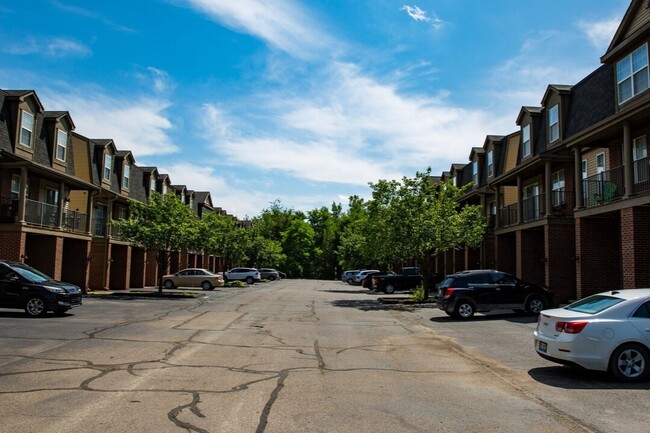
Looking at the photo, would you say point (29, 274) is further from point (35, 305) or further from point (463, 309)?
point (463, 309)

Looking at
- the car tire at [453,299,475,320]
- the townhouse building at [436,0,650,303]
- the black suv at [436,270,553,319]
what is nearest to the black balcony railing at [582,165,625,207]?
the townhouse building at [436,0,650,303]

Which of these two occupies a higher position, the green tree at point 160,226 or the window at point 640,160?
the window at point 640,160

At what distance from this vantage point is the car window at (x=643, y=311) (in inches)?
350

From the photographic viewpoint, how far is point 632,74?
59.7ft

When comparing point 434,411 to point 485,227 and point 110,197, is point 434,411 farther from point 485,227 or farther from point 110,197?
point 110,197

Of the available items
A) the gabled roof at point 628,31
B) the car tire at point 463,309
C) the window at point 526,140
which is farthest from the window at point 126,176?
the gabled roof at point 628,31

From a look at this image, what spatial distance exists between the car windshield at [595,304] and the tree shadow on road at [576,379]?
1.06 m

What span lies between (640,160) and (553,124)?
6955 millimetres

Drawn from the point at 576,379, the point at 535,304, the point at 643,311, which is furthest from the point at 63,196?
the point at 643,311

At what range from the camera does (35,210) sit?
25578 mm

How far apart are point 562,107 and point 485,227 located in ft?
28.0

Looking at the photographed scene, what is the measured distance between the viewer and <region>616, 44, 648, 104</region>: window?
57.7 feet

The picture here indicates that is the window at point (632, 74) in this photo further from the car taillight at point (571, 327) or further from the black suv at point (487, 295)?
the car taillight at point (571, 327)

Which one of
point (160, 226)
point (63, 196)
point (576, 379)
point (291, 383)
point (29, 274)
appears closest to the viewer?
point (291, 383)
